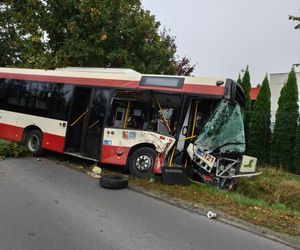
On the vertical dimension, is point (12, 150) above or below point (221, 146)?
below

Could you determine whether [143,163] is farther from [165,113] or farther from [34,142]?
[34,142]

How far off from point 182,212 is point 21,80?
8802mm

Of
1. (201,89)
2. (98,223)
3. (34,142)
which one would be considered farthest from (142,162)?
(34,142)

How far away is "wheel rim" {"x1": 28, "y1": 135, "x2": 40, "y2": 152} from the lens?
13.1 m

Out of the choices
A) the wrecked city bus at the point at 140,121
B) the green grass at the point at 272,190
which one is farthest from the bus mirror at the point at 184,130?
the green grass at the point at 272,190

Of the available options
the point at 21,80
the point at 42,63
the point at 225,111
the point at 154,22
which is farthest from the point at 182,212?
the point at 154,22

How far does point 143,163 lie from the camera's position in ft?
34.8

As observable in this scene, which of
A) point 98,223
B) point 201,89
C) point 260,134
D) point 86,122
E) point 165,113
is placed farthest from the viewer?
point 260,134

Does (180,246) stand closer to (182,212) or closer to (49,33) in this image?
(182,212)

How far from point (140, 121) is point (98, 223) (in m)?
4.80

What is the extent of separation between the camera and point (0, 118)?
46.5 ft

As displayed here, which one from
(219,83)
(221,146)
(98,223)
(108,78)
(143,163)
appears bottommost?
(98,223)

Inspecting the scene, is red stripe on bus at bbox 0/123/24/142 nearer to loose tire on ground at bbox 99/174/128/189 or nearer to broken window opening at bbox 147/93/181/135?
broken window opening at bbox 147/93/181/135

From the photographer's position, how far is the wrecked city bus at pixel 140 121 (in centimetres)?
989
